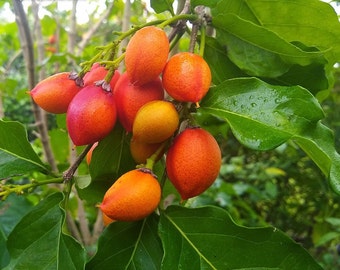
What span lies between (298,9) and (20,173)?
0.53 metres

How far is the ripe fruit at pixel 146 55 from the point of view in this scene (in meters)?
0.62

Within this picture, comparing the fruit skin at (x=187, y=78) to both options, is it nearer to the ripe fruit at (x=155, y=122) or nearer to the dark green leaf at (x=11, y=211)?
the ripe fruit at (x=155, y=122)

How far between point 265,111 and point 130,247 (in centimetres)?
30

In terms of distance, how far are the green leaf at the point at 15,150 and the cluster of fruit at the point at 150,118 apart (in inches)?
7.3

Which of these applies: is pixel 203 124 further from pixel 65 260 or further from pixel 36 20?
pixel 36 20

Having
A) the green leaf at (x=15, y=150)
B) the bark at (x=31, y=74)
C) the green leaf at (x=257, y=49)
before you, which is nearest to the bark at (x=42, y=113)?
the bark at (x=31, y=74)

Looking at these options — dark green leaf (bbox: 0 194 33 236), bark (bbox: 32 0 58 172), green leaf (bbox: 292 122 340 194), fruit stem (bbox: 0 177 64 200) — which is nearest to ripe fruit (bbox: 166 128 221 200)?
green leaf (bbox: 292 122 340 194)

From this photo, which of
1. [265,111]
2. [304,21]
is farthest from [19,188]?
[304,21]

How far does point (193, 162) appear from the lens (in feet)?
1.94

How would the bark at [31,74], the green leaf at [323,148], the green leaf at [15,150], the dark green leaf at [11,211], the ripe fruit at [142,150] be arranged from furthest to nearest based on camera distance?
the bark at [31,74] → the dark green leaf at [11,211] → the green leaf at [15,150] → the ripe fruit at [142,150] → the green leaf at [323,148]

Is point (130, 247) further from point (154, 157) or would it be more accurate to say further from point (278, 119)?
point (278, 119)

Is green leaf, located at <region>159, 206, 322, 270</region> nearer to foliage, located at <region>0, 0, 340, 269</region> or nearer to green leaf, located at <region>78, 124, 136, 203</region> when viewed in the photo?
foliage, located at <region>0, 0, 340, 269</region>

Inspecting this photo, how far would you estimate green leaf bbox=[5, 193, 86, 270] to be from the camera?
27.3 inches

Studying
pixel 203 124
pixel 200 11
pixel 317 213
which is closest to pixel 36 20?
pixel 203 124
